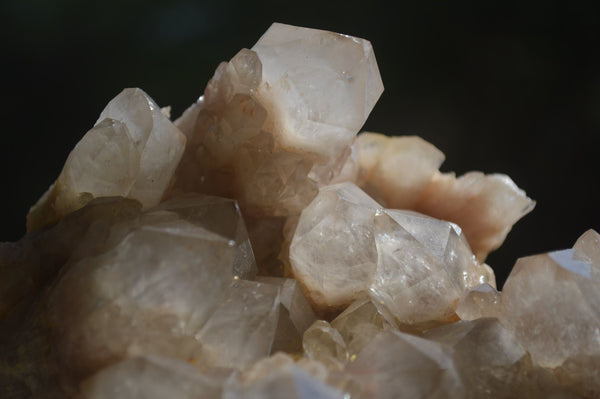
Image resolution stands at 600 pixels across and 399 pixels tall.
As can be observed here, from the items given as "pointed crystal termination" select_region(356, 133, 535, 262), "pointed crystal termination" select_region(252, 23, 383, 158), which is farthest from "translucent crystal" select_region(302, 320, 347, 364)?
"pointed crystal termination" select_region(356, 133, 535, 262)

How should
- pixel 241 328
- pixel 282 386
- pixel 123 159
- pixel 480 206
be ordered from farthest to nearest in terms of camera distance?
1. pixel 480 206
2. pixel 123 159
3. pixel 241 328
4. pixel 282 386

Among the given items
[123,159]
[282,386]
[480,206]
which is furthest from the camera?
[480,206]

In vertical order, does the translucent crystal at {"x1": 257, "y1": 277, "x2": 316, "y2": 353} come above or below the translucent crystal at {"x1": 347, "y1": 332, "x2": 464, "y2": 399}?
below

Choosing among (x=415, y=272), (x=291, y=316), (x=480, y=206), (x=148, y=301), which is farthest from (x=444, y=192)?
(x=148, y=301)

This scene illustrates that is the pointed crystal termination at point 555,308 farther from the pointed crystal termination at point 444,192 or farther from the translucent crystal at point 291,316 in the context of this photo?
the pointed crystal termination at point 444,192

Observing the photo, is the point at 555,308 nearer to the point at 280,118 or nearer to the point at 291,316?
the point at 291,316

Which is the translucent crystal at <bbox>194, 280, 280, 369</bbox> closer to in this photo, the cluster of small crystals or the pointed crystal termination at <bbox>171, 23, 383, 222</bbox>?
the cluster of small crystals

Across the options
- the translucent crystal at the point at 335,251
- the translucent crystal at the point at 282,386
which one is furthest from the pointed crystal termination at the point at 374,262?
the translucent crystal at the point at 282,386
